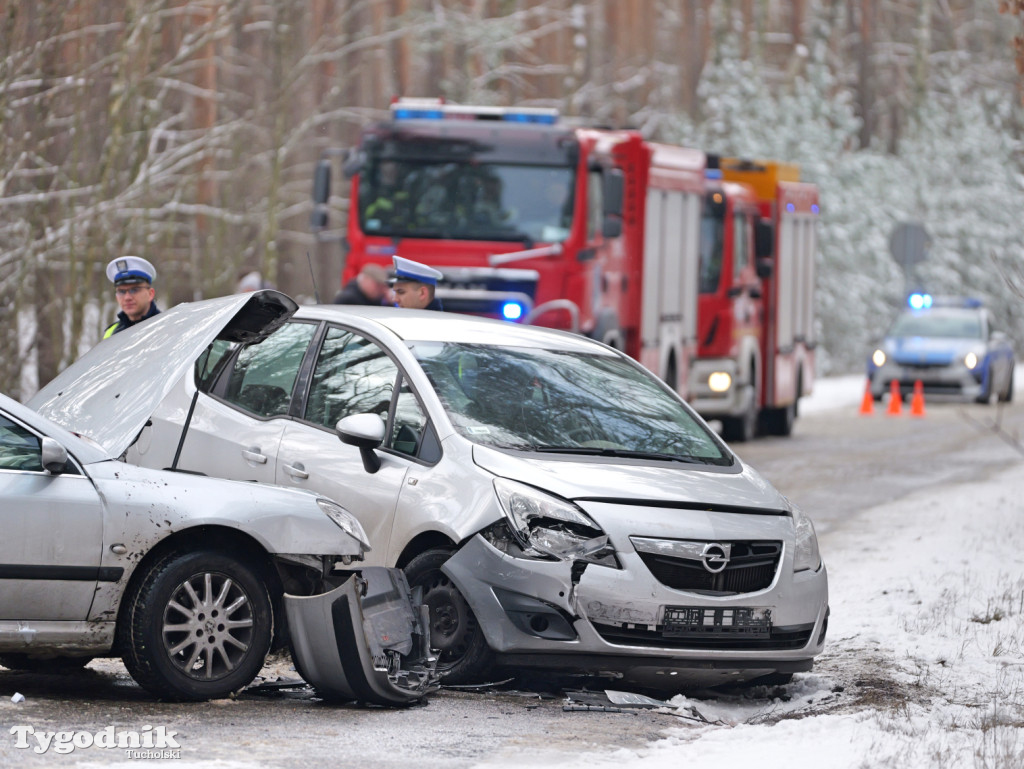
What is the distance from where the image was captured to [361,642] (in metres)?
7.34

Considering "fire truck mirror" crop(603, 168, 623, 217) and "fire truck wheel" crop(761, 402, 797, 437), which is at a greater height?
"fire truck mirror" crop(603, 168, 623, 217)

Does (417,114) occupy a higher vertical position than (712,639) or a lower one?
higher

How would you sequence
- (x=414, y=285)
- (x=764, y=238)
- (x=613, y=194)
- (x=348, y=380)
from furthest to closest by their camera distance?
(x=764, y=238) < (x=613, y=194) < (x=414, y=285) < (x=348, y=380)

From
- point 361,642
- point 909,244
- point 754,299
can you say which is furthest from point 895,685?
point 909,244

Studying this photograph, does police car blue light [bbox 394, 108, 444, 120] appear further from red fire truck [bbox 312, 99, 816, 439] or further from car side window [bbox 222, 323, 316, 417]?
car side window [bbox 222, 323, 316, 417]

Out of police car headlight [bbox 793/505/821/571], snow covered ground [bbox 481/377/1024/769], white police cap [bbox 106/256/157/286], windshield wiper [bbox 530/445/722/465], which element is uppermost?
white police cap [bbox 106/256/157/286]

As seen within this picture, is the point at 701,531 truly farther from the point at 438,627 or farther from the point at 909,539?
the point at 909,539

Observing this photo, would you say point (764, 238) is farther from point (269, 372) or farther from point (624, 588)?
point (624, 588)

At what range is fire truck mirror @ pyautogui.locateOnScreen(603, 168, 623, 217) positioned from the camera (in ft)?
59.4

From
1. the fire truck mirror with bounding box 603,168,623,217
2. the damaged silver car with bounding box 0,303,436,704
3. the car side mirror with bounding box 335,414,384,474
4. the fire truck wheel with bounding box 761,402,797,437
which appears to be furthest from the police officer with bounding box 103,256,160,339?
the fire truck wheel with bounding box 761,402,797,437

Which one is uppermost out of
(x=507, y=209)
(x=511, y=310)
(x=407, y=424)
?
(x=507, y=209)

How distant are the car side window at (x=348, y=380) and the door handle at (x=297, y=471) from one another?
23cm

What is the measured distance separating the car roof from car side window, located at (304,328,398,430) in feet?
0.45

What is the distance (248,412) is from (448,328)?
97cm
